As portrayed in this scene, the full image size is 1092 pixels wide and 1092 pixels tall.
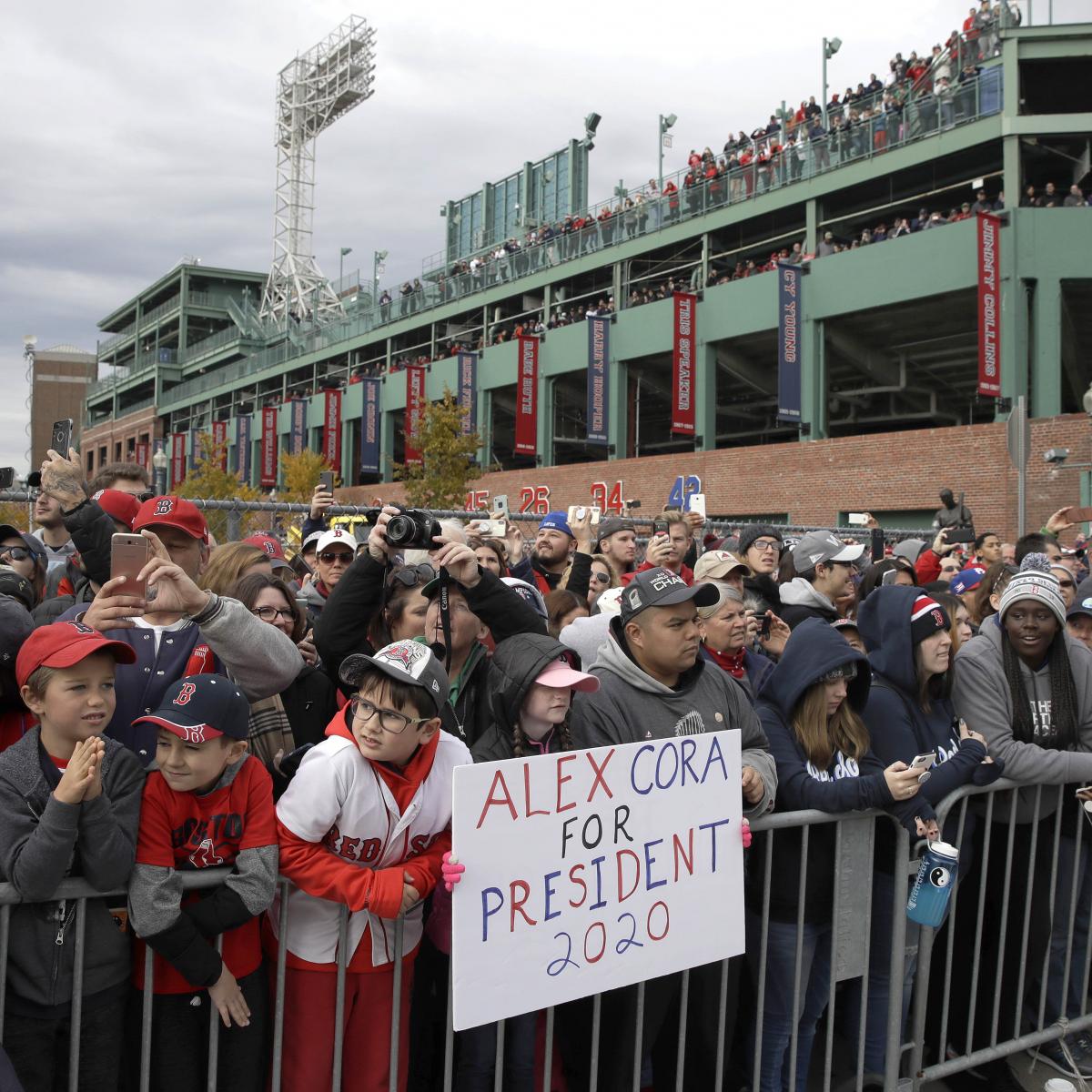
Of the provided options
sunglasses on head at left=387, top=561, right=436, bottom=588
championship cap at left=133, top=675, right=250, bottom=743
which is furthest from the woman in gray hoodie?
championship cap at left=133, top=675, right=250, bottom=743

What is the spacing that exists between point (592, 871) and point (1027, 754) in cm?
214

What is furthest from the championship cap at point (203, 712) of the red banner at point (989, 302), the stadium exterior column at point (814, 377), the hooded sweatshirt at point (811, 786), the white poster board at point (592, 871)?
the stadium exterior column at point (814, 377)

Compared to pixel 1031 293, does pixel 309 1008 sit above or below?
below

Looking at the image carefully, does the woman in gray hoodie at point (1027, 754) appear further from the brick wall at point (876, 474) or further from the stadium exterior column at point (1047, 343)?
the stadium exterior column at point (1047, 343)

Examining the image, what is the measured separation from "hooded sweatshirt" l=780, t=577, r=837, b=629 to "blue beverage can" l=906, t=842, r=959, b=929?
65.5 inches

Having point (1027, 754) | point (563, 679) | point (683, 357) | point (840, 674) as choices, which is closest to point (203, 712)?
point (563, 679)

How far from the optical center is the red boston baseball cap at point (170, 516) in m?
3.54

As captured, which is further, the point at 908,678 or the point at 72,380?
the point at 72,380

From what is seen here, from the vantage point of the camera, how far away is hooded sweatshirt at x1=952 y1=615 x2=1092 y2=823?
406 cm

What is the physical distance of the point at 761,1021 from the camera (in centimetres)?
347

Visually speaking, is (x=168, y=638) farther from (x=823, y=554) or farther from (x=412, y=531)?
(x=823, y=554)

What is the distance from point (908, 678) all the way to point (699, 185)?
28.3m

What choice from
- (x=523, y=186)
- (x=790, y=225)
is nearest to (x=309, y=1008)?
(x=790, y=225)

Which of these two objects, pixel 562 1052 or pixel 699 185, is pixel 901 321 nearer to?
pixel 699 185
